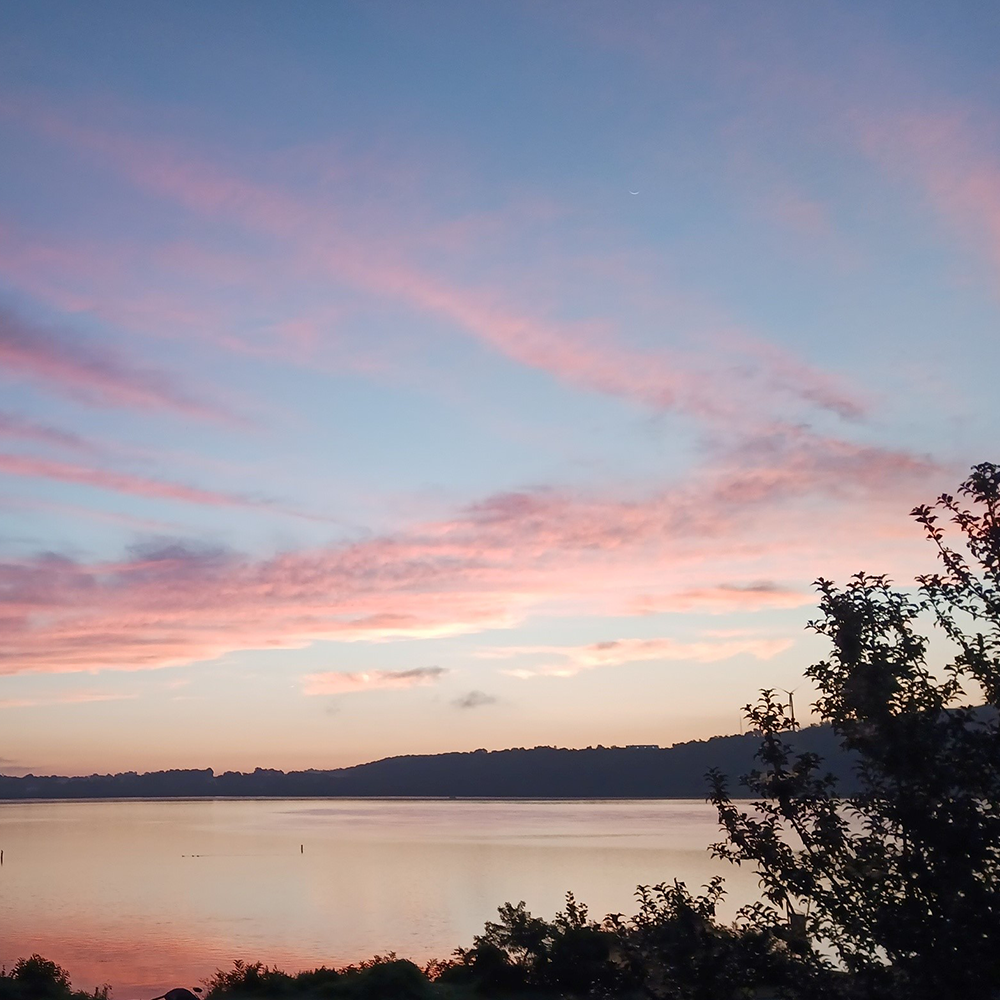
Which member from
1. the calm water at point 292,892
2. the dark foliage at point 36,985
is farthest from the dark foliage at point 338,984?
the calm water at point 292,892

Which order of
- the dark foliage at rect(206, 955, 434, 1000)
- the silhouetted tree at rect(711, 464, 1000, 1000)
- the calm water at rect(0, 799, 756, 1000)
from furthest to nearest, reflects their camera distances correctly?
Answer: the calm water at rect(0, 799, 756, 1000)
the dark foliage at rect(206, 955, 434, 1000)
the silhouetted tree at rect(711, 464, 1000, 1000)

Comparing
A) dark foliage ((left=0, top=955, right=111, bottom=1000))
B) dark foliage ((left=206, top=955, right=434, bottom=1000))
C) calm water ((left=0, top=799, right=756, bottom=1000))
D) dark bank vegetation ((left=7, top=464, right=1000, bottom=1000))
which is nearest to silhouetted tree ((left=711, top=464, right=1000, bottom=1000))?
dark bank vegetation ((left=7, top=464, right=1000, bottom=1000))

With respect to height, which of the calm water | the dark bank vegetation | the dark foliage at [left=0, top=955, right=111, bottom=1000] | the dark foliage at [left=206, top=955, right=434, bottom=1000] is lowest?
the calm water

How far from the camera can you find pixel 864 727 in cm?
960

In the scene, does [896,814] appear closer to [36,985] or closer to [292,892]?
[36,985]

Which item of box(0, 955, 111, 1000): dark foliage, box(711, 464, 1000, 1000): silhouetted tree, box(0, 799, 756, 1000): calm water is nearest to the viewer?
box(711, 464, 1000, 1000): silhouetted tree

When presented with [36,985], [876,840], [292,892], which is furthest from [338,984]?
[292,892]

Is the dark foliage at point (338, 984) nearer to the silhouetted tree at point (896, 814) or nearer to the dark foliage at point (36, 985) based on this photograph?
the dark foliage at point (36, 985)

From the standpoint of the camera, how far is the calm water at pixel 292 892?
167 feet

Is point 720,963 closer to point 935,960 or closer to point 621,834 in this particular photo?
point 935,960

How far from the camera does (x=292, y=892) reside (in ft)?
269

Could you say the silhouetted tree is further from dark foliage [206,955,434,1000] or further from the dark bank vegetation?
dark foliage [206,955,434,1000]

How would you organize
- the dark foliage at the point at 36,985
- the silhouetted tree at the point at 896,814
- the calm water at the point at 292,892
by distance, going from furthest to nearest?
the calm water at the point at 292,892 < the dark foliage at the point at 36,985 < the silhouetted tree at the point at 896,814

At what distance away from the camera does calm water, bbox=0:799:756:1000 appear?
50.9 m
